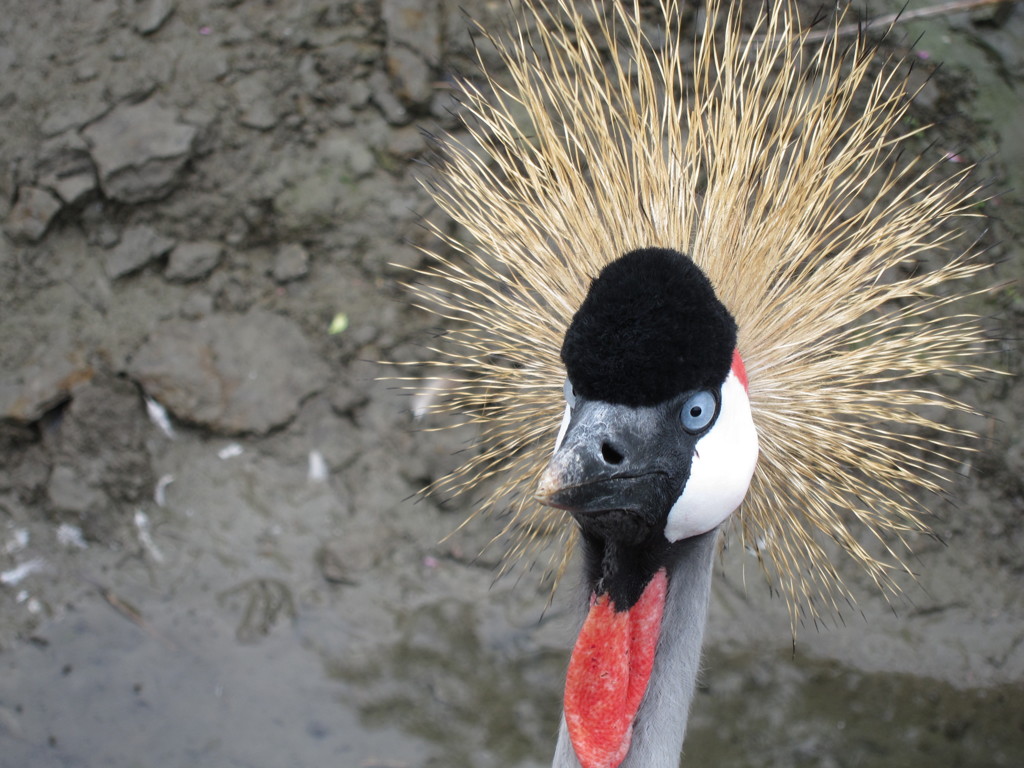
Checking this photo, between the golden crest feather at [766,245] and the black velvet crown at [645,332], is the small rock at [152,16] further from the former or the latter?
the black velvet crown at [645,332]

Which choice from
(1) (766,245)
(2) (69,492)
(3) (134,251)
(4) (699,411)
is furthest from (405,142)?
(4) (699,411)

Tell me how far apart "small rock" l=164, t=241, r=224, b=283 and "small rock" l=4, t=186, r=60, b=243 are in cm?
29

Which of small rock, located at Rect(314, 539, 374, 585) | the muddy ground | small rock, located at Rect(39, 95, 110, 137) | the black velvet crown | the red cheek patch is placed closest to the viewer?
the black velvet crown

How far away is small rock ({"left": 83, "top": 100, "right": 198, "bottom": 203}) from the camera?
2309mm

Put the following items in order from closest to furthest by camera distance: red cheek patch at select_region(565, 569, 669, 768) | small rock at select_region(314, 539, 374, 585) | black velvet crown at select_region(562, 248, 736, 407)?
black velvet crown at select_region(562, 248, 736, 407), red cheek patch at select_region(565, 569, 669, 768), small rock at select_region(314, 539, 374, 585)

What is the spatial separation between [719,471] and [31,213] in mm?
1929

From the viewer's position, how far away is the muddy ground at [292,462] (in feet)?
6.81

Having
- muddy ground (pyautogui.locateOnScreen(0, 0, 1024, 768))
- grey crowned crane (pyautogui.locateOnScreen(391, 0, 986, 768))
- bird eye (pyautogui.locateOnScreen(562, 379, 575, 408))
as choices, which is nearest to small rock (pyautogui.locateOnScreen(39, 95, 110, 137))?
muddy ground (pyautogui.locateOnScreen(0, 0, 1024, 768))

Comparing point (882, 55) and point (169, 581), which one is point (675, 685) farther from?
point (882, 55)

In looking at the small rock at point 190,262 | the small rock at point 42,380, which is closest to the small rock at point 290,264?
the small rock at point 190,262

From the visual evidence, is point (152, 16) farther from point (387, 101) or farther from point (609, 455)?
point (609, 455)

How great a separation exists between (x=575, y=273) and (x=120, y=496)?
1.47m

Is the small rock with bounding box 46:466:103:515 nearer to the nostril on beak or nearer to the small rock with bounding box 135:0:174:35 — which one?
the small rock with bounding box 135:0:174:35

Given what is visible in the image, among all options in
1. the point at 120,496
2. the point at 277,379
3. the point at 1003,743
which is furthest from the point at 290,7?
the point at 1003,743
